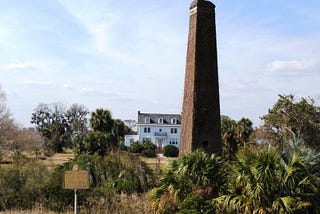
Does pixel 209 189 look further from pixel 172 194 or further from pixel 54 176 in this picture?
pixel 54 176

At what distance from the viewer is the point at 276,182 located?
31.3 feet

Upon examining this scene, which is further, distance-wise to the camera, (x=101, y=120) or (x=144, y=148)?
(x=144, y=148)

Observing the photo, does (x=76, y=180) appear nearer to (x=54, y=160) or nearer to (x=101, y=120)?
(x=54, y=160)

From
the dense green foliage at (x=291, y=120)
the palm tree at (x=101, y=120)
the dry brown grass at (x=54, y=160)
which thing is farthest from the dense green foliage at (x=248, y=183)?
the palm tree at (x=101, y=120)

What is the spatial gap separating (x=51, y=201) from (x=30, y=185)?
35.5 inches

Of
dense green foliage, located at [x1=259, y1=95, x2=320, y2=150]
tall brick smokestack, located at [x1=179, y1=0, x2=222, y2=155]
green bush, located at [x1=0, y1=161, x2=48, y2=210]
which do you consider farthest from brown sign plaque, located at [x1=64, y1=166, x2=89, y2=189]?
dense green foliage, located at [x1=259, y1=95, x2=320, y2=150]

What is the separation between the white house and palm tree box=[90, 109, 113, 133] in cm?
2885

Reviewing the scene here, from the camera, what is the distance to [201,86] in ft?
45.9

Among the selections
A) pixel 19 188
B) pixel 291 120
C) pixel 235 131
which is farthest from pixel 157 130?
pixel 19 188

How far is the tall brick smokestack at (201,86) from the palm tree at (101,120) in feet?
130

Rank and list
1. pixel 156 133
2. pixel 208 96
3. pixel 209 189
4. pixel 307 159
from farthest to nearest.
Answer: pixel 156 133, pixel 208 96, pixel 209 189, pixel 307 159

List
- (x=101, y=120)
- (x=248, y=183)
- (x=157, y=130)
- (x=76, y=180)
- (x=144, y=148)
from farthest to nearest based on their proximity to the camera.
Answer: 1. (x=157, y=130)
2. (x=144, y=148)
3. (x=101, y=120)
4. (x=248, y=183)
5. (x=76, y=180)

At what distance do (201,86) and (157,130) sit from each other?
7016cm

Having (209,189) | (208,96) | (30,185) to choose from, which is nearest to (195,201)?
(209,189)
